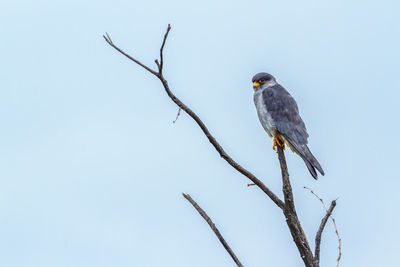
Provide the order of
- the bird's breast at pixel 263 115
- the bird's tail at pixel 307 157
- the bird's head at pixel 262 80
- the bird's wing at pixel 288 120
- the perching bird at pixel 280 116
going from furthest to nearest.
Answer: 1. the bird's head at pixel 262 80
2. the bird's breast at pixel 263 115
3. the perching bird at pixel 280 116
4. the bird's wing at pixel 288 120
5. the bird's tail at pixel 307 157

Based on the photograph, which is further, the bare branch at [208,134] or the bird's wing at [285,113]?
the bird's wing at [285,113]

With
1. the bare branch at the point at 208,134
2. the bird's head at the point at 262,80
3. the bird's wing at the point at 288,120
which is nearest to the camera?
the bare branch at the point at 208,134

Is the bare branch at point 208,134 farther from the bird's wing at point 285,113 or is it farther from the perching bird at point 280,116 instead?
the bird's wing at point 285,113

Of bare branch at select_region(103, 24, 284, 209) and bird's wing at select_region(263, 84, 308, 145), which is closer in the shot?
bare branch at select_region(103, 24, 284, 209)

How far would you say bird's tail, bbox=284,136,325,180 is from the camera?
8.54m

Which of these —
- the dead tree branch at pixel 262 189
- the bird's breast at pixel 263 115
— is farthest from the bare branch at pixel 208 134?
the bird's breast at pixel 263 115

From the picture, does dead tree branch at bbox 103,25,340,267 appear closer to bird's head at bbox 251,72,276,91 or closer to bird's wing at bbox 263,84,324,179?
bird's wing at bbox 263,84,324,179

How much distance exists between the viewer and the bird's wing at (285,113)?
9.55 meters

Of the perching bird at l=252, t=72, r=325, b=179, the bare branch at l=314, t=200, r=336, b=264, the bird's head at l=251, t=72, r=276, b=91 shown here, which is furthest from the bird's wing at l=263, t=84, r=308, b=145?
the bare branch at l=314, t=200, r=336, b=264

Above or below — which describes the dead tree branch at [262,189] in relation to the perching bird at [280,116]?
below

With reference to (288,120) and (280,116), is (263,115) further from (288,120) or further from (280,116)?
(288,120)

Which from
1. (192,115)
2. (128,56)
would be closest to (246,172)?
(192,115)

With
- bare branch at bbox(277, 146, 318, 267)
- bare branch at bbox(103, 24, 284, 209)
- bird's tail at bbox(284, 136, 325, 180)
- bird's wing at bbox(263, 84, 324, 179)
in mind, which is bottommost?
bare branch at bbox(277, 146, 318, 267)

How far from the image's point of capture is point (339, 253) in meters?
5.67
